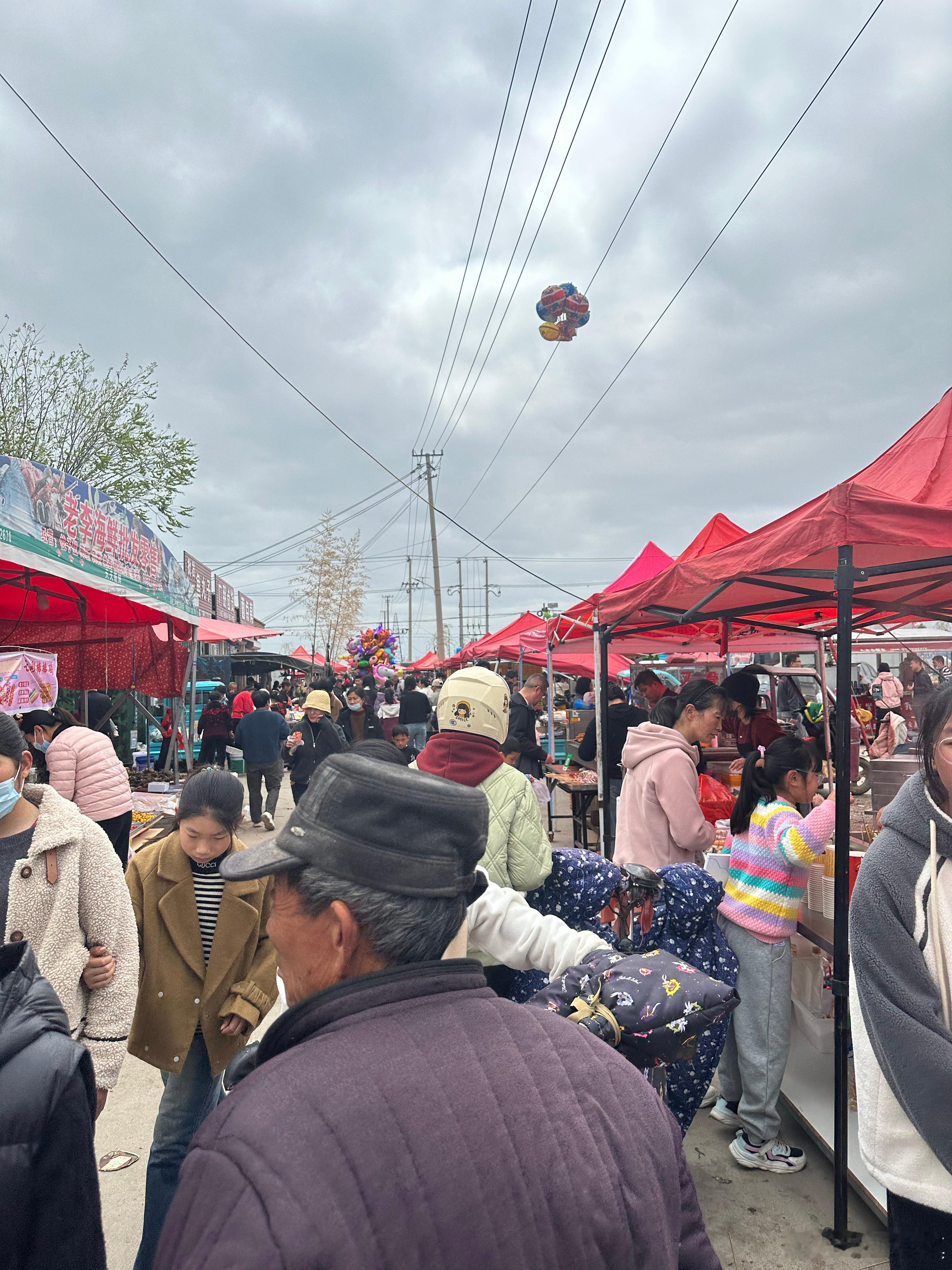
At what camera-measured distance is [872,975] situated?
1776 mm

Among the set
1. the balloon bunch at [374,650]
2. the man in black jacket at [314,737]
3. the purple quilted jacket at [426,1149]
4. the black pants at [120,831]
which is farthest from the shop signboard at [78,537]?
the balloon bunch at [374,650]

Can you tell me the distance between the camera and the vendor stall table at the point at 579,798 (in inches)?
312

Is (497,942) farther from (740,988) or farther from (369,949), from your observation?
(740,988)

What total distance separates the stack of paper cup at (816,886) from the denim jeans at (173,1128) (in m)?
2.55

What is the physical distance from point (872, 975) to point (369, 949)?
139 centimetres

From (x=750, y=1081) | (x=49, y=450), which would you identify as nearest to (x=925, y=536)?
(x=750, y=1081)

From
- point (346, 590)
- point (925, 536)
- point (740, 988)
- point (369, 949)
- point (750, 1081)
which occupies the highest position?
point (346, 590)

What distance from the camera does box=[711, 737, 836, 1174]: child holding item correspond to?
10.4ft

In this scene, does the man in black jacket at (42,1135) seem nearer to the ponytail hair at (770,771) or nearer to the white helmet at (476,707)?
the white helmet at (476,707)

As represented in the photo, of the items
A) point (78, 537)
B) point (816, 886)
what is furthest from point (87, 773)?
point (816, 886)

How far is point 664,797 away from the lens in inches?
141

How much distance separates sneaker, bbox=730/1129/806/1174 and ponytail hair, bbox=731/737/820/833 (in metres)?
1.29

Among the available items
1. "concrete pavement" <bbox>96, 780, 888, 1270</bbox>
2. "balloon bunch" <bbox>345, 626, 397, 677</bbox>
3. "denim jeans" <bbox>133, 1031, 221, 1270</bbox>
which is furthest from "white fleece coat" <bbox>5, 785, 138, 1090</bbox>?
"balloon bunch" <bbox>345, 626, 397, 677</bbox>

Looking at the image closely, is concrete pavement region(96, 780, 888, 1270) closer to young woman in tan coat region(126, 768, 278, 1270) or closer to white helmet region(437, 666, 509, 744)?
young woman in tan coat region(126, 768, 278, 1270)
